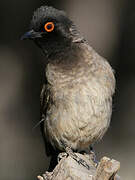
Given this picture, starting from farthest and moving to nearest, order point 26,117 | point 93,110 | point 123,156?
point 26,117
point 123,156
point 93,110

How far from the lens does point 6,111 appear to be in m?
13.5

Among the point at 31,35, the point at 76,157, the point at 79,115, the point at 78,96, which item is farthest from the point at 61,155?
the point at 31,35

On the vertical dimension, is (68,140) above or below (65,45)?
below

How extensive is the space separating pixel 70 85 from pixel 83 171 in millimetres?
1454

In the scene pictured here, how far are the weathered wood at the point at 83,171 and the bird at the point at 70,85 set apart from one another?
87cm

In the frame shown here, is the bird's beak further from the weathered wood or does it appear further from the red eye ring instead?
the weathered wood

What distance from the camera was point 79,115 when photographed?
7.32 meters

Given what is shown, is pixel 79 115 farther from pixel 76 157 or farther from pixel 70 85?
pixel 76 157

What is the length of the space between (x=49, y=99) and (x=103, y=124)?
778 mm

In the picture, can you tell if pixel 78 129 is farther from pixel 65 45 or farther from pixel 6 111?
pixel 6 111

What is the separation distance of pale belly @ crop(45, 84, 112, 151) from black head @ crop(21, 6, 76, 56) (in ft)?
2.39

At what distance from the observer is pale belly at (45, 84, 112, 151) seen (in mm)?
7281

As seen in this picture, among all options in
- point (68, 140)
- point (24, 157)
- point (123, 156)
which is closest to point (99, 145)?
point (123, 156)

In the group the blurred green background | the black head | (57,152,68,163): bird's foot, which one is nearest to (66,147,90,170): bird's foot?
(57,152,68,163): bird's foot
